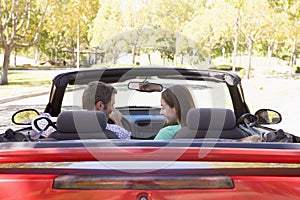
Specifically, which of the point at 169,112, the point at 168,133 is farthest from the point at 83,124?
the point at 169,112

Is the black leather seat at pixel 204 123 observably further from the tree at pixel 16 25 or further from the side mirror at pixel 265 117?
the tree at pixel 16 25

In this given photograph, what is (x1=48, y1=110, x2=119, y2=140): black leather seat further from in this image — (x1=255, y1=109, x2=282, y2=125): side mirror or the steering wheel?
(x1=255, y1=109, x2=282, y2=125): side mirror

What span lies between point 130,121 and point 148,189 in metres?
3.79

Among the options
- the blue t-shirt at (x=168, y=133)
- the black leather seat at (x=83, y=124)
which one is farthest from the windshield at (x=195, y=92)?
the black leather seat at (x=83, y=124)

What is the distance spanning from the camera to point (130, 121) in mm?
6086

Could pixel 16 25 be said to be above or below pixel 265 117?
above

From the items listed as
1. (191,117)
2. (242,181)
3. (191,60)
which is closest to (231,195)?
(242,181)

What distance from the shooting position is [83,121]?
9.48ft

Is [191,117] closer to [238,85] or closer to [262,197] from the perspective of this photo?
[262,197]

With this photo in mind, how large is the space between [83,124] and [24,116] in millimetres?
2151

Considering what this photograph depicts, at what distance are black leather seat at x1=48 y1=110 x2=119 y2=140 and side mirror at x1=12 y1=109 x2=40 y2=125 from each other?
5.82ft

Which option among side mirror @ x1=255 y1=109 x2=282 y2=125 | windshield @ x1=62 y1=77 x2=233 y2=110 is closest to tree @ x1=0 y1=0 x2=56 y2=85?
windshield @ x1=62 y1=77 x2=233 y2=110

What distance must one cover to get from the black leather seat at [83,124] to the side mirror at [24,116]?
1.77 m

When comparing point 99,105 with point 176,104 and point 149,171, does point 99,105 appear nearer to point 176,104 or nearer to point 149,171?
point 176,104
